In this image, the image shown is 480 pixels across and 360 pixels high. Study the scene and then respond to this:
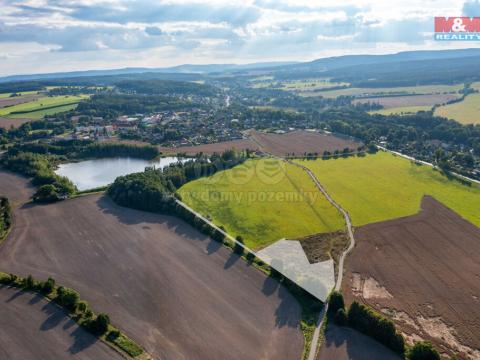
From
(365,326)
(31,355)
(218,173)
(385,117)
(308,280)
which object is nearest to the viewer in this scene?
(31,355)

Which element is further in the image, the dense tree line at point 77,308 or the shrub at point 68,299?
the shrub at point 68,299

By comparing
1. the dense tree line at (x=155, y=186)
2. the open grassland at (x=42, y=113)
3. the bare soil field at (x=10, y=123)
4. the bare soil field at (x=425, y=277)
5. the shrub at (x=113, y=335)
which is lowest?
the bare soil field at (x=425, y=277)

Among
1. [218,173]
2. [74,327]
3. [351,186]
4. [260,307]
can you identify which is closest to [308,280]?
[260,307]

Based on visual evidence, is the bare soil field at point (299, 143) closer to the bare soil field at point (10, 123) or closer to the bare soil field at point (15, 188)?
the bare soil field at point (15, 188)

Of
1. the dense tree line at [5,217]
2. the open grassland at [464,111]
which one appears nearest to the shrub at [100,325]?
the dense tree line at [5,217]

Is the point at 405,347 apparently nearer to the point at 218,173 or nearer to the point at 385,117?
the point at 218,173

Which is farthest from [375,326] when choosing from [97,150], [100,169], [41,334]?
[97,150]

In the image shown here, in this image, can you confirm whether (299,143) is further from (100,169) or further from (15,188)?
(15,188)
